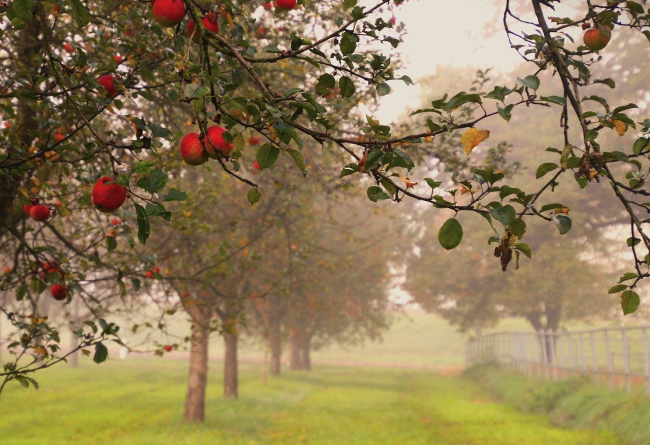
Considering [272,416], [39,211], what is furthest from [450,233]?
[272,416]

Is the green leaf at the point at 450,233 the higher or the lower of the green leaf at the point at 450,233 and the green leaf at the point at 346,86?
the lower

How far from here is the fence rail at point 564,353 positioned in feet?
45.0

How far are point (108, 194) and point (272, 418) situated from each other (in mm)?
12936

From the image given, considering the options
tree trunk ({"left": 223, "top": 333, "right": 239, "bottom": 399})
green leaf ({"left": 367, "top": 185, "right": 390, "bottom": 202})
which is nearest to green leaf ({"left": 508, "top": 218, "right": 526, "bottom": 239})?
green leaf ({"left": 367, "top": 185, "right": 390, "bottom": 202})

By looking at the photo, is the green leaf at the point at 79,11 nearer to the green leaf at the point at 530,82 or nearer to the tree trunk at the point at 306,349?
the green leaf at the point at 530,82

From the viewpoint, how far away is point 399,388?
73.9ft

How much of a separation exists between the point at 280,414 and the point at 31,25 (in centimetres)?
1143

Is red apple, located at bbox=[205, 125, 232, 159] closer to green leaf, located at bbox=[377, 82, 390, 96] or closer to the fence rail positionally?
green leaf, located at bbox=[377, 82, 390, 96]

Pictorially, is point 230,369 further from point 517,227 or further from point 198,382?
point 517,227

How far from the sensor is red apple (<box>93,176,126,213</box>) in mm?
2182

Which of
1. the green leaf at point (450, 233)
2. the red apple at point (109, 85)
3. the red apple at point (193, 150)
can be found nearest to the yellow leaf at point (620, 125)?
the green leaf at point (450, 233)

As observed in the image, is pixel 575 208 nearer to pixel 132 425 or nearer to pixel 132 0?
pixel 132 425

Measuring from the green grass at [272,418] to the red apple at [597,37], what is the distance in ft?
28.3

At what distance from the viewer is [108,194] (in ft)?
7.16
